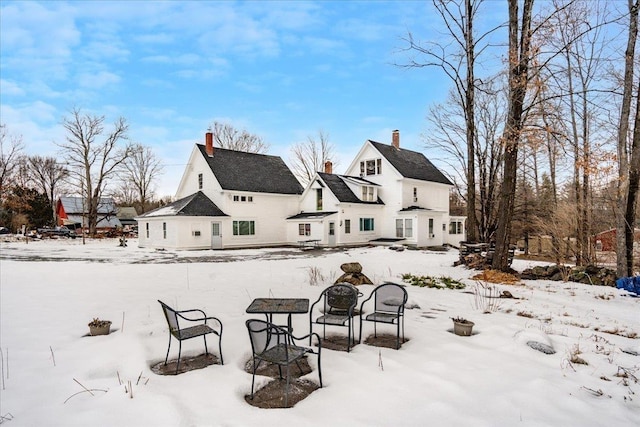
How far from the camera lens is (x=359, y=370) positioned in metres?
4.50

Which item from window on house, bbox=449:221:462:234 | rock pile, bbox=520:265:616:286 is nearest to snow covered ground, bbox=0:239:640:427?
rock pile, bbox=520:265:616:286

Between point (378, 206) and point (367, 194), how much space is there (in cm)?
146

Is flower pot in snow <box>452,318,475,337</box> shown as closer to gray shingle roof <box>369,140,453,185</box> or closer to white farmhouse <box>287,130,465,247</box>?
white farmhouse <box>287,130,465,247</box>

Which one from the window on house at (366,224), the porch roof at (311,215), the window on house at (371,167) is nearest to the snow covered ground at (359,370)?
the porch roof at (311,215)

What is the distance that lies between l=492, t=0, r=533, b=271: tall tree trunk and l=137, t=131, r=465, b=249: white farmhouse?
15.7m

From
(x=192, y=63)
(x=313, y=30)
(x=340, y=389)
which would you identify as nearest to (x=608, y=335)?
(x=340, y=389)

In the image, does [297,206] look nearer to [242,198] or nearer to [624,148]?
[242,198]

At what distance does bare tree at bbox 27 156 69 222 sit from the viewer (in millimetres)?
56781

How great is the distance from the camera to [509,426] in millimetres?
3334

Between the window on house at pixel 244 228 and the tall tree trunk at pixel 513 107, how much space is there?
20.0 m

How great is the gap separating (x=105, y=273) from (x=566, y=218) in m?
19.0

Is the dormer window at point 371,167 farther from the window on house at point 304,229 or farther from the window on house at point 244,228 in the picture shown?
the window on house at point 244,228

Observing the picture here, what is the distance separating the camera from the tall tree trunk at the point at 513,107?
11.7m

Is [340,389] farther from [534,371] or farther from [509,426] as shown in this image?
[534,371]
